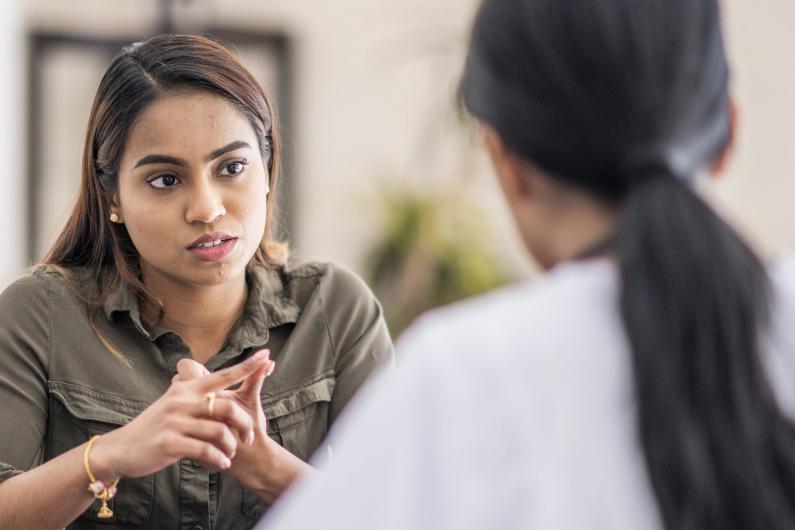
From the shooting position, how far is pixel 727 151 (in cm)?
95

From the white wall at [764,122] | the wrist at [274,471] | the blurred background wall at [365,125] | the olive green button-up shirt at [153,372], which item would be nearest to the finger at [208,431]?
the wrist at [274,471]

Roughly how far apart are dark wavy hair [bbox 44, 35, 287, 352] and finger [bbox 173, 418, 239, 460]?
0.40m

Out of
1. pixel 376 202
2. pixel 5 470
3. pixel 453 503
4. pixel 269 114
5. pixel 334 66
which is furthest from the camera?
pixel 334 66

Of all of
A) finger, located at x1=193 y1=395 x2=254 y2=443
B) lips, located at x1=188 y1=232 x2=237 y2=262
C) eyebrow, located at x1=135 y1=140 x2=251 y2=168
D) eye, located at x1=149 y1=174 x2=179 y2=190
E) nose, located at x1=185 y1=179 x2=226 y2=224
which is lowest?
finger, located at x1=193 y1=395 x2=254 y2=443

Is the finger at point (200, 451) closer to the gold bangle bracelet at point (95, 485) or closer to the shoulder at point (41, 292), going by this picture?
the gold bangle bracelet at point (95, 485)

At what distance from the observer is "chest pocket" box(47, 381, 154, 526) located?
1535 millimetres

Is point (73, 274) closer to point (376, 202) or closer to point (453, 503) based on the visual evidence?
point (453, 503)

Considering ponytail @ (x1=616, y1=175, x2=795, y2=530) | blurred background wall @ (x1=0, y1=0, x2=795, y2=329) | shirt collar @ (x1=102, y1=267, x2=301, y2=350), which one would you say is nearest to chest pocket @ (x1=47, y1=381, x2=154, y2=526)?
shirt collar @ (x1=102, y1=267, x2=301, y2=350)

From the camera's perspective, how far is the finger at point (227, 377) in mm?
1304

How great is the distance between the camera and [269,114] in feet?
5.40

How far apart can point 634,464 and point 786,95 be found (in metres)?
4.06

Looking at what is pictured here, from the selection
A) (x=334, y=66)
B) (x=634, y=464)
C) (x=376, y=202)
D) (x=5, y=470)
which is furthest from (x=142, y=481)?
(x=334, y=66)

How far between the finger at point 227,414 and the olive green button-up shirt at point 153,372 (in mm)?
276

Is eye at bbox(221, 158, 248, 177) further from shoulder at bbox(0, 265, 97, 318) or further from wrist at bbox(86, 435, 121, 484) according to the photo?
wrist at bbox(86, 435, 121, 484)
